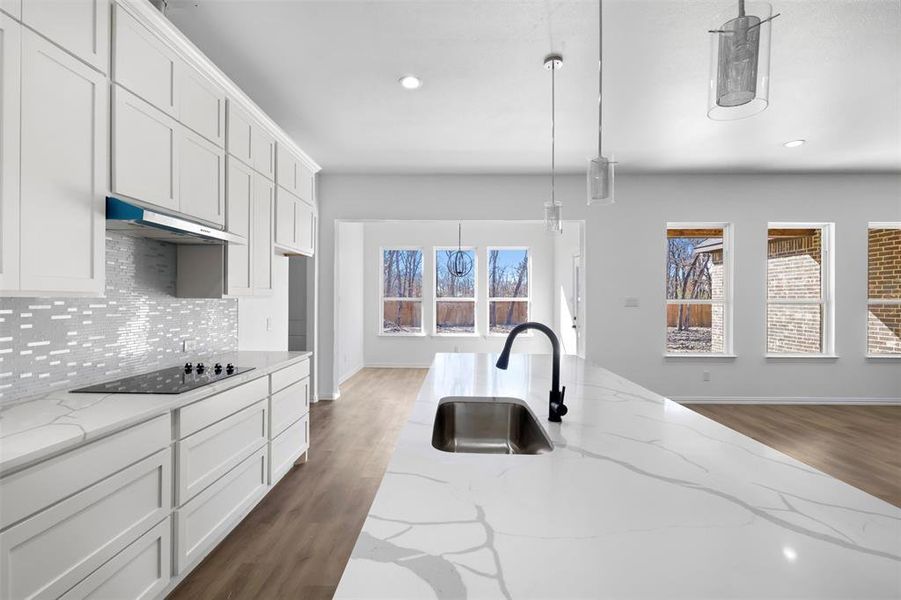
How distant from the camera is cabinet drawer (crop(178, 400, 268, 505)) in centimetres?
194

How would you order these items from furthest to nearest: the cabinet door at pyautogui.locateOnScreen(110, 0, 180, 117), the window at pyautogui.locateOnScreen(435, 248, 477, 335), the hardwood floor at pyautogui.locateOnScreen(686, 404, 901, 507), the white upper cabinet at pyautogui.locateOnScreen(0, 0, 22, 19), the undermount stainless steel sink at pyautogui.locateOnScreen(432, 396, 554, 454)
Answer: the window at pyautogui.locateOnScreen(435, 248, 477, 335) < the hardwood floor at pyautogui.locateOnScreen(686, 404, 901, 507) < the cabinet door at pyautogui.locateOnScreen(110, 0, 180, 117) < the undermount stainless steel sink at pyautogui.locateOnScreen(432, 396, 554, 454) < the white upper cabinet at pyautogui.locateOnScreen(0, 0, 22, 19)

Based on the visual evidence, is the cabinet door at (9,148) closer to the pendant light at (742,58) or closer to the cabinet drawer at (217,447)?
the cabinet drawer at (217,447)

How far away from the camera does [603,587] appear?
1.96ft

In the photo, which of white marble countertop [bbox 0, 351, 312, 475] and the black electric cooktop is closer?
white marble countertop [bbox 0, 351, 312, 475]

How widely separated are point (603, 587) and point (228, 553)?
7.48 ft

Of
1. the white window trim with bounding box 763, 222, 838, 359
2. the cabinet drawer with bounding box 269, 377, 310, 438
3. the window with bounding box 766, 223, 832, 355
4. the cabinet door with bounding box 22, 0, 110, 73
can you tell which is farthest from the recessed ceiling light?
the window with bounding box 766, 223, 832, 355

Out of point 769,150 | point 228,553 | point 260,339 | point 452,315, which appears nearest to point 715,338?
point 769,150

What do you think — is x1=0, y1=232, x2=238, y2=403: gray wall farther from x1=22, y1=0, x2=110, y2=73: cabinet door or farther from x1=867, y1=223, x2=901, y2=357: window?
x1=867, y1=223, x2=901, y2=357: window

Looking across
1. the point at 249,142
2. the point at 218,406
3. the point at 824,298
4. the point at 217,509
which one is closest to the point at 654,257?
the point at 824,298

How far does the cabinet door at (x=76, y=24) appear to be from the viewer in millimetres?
1509

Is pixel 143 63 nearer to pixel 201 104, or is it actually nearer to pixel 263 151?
pixel 201 104

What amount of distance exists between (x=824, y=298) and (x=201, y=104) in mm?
6569

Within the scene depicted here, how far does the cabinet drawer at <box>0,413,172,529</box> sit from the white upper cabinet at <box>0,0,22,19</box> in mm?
1360

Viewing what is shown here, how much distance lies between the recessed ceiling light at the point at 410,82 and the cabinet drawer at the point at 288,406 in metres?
2.18
